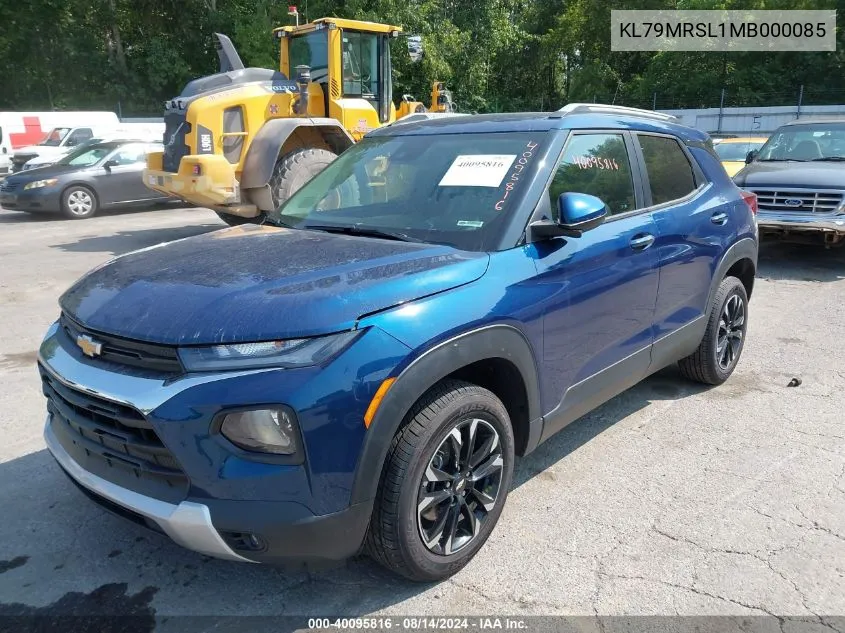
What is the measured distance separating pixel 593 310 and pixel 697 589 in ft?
4.18

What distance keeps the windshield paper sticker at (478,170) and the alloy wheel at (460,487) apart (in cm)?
117

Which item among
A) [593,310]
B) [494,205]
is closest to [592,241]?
[593,310]

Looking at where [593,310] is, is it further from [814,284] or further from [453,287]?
[814,284]

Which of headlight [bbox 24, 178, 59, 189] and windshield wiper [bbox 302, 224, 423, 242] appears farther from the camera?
headlight [bbox 24, 178, 59, 189]

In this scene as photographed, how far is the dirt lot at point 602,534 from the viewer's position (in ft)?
8.66

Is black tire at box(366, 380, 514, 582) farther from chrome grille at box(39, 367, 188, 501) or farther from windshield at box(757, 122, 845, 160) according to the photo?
windshield at box(757, 122, 845, 160)

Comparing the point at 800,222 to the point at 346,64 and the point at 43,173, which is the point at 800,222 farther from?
the point at 43,173

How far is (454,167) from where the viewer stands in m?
3.41

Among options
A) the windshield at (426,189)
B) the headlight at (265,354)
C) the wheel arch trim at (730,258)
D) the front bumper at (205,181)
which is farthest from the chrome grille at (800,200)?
the headlight at (265,354)

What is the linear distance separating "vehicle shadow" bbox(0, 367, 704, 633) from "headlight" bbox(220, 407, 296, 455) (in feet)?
1.85

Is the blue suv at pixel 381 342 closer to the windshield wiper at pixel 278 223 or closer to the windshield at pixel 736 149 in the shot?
the windshield wiper at pixel 278 223

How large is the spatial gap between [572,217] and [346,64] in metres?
8.62

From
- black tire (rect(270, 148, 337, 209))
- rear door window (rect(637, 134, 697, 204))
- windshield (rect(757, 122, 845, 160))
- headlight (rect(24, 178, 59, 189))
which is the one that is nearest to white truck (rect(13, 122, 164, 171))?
headlight (rect(24, 178, 59, 189))

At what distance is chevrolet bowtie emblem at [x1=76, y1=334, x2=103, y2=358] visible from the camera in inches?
95.8
